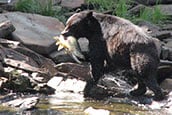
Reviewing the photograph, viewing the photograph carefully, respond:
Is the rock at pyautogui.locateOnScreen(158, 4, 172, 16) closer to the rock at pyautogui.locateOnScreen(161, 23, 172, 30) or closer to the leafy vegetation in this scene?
the leafy vegetation

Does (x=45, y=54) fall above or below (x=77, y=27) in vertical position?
below

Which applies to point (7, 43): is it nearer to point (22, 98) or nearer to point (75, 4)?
point (22, 98)

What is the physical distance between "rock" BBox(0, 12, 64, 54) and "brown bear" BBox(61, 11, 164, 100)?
1862 millimetres

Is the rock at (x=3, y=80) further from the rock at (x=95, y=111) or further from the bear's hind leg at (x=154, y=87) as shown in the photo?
the bear's hind leg at (x=154, y=87)

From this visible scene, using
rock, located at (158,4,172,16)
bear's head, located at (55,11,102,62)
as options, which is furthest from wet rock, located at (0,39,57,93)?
rock, located at (158,4,172,16)

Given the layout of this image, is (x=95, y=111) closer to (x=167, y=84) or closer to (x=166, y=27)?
(x=167, y=84)

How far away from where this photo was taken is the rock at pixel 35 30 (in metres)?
10.1

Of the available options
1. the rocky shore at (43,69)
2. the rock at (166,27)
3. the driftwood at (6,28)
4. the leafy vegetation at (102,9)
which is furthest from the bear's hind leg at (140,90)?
the rock at (166,27)

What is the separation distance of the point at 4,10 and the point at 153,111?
20.9 ft

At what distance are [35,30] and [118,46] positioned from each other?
3.22 m

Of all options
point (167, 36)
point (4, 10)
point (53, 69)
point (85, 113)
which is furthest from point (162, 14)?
point (85, 113)

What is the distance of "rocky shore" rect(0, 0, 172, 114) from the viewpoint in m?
8.16

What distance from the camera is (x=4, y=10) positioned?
42.2 ft

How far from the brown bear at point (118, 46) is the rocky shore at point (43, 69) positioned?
1.05 ft
